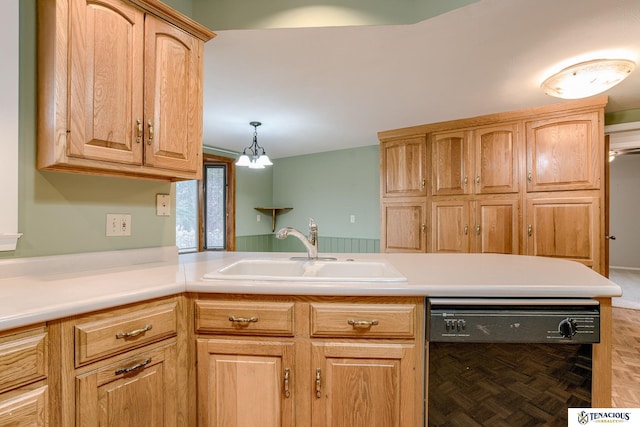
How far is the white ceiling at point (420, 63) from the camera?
155cm

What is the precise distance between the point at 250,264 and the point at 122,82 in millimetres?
1005

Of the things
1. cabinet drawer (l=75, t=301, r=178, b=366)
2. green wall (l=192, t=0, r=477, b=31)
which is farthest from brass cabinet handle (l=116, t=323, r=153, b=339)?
green wall (l=192, t=0, r=477, b=31)

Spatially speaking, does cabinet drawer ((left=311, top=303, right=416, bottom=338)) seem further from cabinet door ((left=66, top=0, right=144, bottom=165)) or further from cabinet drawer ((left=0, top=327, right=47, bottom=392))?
cabinet door ((left=66, top=0, right=144, bottom=165))

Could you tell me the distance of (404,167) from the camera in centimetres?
338

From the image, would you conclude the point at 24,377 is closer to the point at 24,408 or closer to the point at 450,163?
the point at 24,408

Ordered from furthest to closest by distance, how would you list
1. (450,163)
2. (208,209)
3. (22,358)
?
(208,209) < (450,163) < (22,358)

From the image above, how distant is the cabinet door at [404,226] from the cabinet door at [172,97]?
2.46 meters

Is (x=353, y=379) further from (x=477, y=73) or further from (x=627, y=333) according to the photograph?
(x=627, y=333)

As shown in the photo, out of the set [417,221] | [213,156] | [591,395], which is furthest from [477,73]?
[213,156]

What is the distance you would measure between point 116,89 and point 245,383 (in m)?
1.28

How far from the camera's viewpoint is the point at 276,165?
5.18 m

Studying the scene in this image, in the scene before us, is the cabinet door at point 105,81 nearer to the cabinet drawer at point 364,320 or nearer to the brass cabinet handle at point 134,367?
the brass cabinet handle at point 134,367

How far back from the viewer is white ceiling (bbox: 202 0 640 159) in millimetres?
1550

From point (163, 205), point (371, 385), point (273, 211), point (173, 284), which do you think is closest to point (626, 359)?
point (371, 385)
